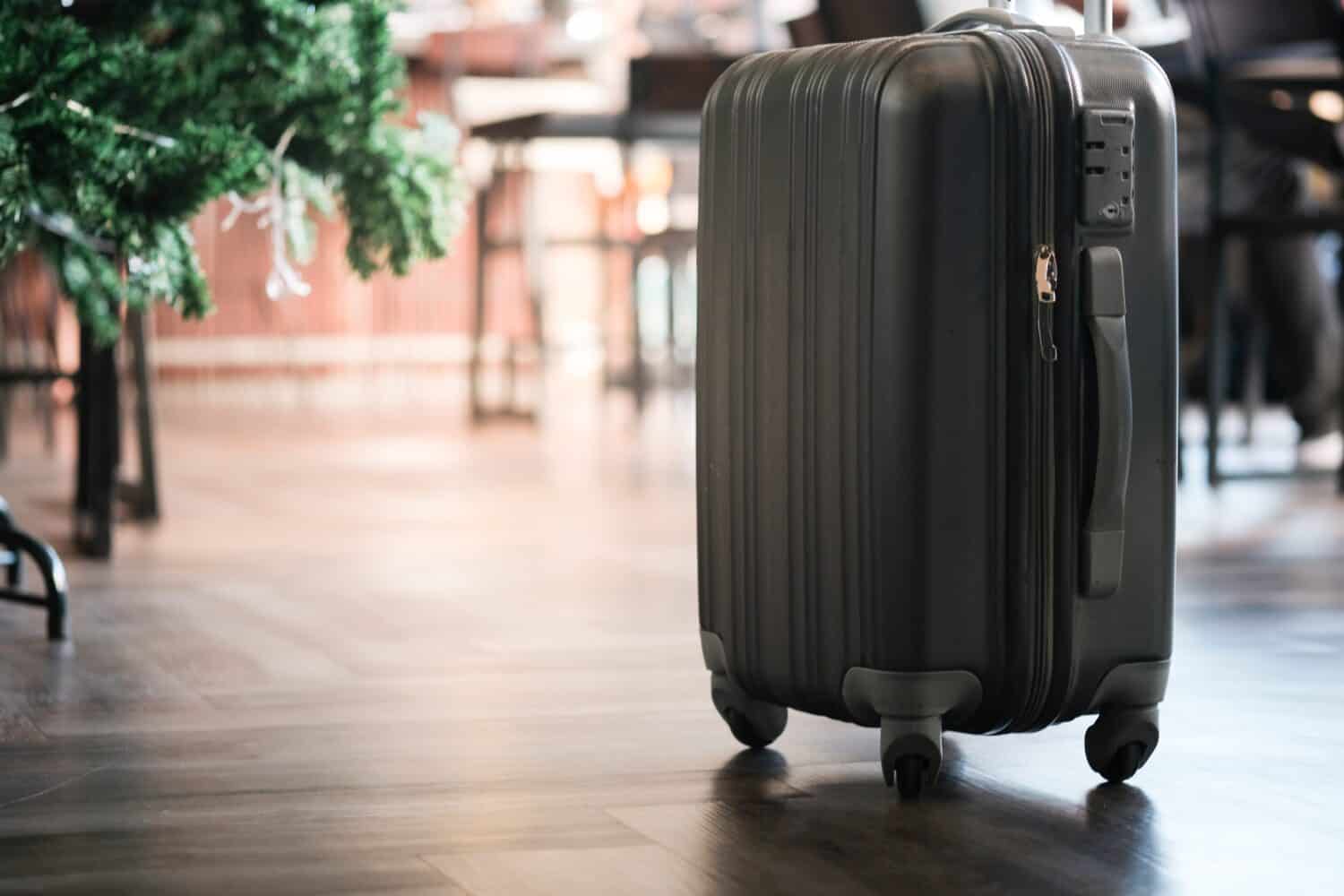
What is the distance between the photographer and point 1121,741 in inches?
52.9

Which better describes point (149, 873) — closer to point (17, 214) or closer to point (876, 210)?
point (876, 210)

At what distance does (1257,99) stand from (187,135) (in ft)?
8.74

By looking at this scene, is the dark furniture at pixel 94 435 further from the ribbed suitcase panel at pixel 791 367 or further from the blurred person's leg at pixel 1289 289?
the blurred person's leg at pixel 1289 289

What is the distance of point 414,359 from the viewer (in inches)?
326

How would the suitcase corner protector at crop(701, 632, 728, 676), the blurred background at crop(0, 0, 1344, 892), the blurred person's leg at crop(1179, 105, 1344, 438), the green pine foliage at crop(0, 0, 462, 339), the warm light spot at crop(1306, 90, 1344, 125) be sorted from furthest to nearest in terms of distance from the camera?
the warm light spot at crop(1306, 90, 1344, 125) < the blurred person's leg at crop(1179, 105, 1344, 438) < the green pine foliage at crop(0, 0, 462, 339) < the suitcase corner protector at crop(701, 632, 728, 676) < the blurred background at crop(0, 0, 1344, 892)

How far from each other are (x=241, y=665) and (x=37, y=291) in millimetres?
5216

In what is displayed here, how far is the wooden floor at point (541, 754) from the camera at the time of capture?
45.1 inches

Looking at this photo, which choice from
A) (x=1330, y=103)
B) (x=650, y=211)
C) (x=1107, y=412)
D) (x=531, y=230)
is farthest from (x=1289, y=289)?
(x=650, y=211)

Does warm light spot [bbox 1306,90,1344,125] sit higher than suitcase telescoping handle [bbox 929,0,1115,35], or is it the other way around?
warm light spot [bbox 1306,90,1344,125]

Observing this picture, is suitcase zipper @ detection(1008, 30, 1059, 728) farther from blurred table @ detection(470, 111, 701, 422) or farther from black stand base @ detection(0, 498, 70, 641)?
blurred table @ detection(470, 111, 701, 422)

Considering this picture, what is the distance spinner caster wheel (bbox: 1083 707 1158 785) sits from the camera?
1.34m

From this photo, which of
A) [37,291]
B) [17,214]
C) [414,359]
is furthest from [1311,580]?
[414,359]

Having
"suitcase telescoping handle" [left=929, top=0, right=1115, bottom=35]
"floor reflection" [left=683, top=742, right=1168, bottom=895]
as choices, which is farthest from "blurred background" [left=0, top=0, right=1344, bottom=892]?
"suitcase telescoping handle" [left=929, top=0, right=1115, bottom=35]

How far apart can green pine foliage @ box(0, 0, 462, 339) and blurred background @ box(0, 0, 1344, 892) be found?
0.30ft
